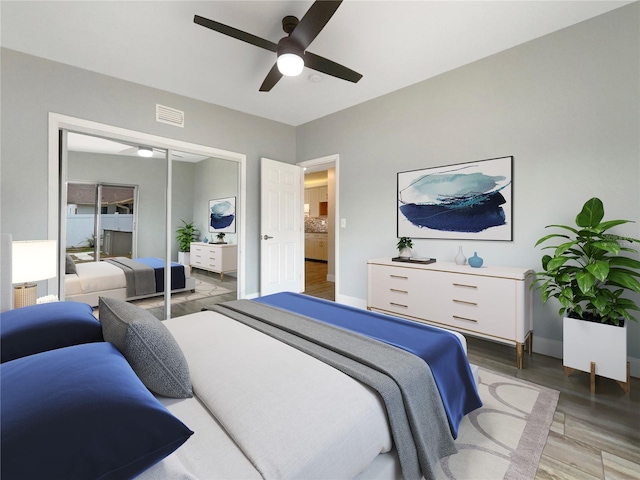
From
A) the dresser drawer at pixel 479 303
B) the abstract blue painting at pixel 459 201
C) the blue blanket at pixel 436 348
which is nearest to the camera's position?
the blue blanket at pixel 436 348

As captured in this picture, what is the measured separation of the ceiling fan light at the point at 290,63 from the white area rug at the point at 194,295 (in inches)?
114

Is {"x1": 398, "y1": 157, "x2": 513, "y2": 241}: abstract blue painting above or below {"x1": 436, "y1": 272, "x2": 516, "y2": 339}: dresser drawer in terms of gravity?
above

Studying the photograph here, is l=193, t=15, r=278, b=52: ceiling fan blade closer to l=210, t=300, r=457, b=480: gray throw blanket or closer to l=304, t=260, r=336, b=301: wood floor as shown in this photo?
l=210, t=300, r=457, b=480: gray throw blanket

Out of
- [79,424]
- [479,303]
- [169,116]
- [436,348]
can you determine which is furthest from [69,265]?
[479,303]

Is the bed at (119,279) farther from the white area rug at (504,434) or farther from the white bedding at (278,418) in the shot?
the white area rug at (504,434)

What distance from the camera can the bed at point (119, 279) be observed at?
3.17m

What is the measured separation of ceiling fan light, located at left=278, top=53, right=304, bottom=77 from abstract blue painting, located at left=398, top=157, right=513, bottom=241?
1.86 meters

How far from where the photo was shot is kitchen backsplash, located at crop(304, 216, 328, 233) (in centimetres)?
919

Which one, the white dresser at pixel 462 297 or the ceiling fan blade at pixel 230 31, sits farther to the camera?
the white dresser at pixel 462 297

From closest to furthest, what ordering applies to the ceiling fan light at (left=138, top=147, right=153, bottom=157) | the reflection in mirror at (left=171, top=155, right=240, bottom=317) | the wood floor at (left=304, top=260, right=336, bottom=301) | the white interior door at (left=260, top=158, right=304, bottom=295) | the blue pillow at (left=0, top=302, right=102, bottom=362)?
1. the blue pillow at (left=0, top=302, right=102, bottom=362)
2. the ceiling fan light at (left=138, top=147, right=153, bottom=157)
3. the reflection in mirror at (left=171, top=155, right=240, bottom=317)
4. the white interior door at (left=260, top=158, right=304, bottom=295)
5. the wood floor at (left=304, top=260, right=336, bottom=301)

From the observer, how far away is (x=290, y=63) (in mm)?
2367

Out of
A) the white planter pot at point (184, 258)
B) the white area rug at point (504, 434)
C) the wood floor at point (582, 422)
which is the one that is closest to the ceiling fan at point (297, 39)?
the white planter pot at point (184, 258)

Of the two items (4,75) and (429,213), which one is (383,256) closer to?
(429,213)

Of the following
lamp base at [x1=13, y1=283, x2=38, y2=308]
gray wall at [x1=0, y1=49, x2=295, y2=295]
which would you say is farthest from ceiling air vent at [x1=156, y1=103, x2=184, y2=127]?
lamp base at [x1=13, y1=283, x2=38, y2=308]
